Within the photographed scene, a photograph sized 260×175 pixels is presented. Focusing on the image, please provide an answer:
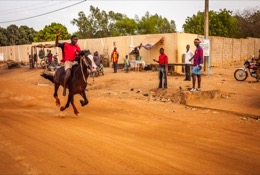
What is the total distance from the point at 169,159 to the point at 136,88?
12.5 metres

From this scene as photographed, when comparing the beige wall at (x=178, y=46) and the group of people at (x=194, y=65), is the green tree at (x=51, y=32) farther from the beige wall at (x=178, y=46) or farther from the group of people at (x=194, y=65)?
the group of people at (x=194, y=65)

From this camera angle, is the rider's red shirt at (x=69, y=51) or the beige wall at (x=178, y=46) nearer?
the rider's red shirt at (x=69, y=51)

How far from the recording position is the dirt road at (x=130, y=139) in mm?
4992

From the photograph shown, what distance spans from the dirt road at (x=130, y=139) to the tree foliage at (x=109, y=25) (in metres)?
42.9

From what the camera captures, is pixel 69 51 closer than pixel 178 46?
Yes

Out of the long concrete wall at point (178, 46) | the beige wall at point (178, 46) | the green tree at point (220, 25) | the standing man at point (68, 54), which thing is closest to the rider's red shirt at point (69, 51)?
the standing man at point (68, 54)

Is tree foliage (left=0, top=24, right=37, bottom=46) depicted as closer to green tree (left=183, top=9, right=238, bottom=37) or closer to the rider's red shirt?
green tree (left=183, top=9, right=238, bottom=37)

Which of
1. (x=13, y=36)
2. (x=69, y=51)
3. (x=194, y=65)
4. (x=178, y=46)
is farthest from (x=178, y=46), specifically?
(x=13, y=36)

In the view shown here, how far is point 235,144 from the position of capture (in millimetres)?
6480

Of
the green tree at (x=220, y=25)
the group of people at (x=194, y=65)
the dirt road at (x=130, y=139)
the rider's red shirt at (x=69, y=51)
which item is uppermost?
the green tree at (x=220, y=25)

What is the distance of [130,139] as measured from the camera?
6.66 metres

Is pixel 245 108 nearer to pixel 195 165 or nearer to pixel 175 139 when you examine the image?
pixel 175 139

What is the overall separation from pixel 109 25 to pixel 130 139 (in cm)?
5318

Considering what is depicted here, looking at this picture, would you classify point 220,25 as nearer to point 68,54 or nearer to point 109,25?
point 109,25
